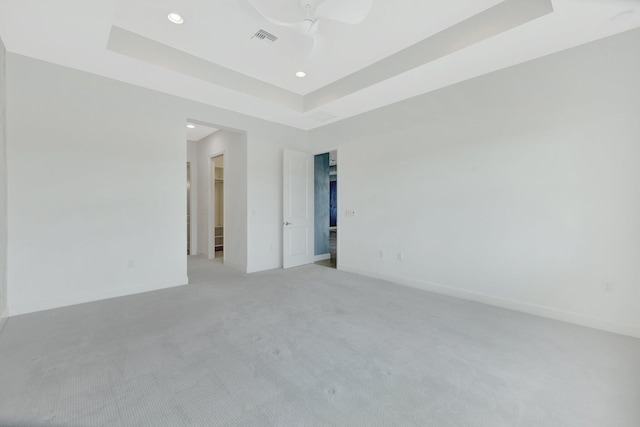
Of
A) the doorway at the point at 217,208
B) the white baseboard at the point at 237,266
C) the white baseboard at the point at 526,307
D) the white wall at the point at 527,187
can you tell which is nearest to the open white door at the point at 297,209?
the white baseboard at the point at 237,266

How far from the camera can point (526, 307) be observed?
9.72 feet

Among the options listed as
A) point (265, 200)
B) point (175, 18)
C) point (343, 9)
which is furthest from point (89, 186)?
point (343, 9)

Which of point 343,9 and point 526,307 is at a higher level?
point 343,9

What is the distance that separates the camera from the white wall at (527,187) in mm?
2482

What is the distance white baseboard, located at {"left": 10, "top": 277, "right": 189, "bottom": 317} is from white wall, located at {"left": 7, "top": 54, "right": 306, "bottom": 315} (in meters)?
0.01

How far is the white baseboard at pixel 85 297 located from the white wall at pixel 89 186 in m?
0.01

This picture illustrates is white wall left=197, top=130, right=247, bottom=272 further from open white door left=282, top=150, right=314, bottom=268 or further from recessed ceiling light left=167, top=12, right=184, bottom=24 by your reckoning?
recessed ceiling light left=167, top=12, right=184, bottom=24

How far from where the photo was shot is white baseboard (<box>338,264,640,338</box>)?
2.48 metres

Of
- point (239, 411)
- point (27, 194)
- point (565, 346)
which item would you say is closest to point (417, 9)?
point (565, 346)

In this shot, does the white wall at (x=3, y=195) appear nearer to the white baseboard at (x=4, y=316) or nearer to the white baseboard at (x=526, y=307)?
the white baseboard at (x=4, y=316)

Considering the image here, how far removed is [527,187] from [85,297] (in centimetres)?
533

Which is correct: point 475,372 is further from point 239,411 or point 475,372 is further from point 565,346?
point 239,411

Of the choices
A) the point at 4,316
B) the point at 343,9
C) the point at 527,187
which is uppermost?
the point at 343,9

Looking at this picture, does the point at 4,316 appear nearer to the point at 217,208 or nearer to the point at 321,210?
the point at 217,208
